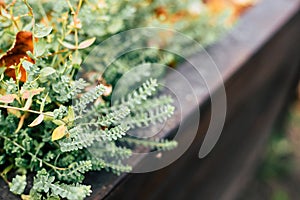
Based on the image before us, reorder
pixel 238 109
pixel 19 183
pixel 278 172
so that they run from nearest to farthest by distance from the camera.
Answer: pixel 19 183, pixel 238 109, pixel 278 172

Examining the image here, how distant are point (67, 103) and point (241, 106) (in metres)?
0.80

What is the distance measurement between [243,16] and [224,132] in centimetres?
36

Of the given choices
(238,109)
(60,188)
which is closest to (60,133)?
(60,188)

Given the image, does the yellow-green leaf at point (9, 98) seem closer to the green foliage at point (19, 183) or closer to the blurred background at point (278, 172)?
the green foliage at point (19, 183)

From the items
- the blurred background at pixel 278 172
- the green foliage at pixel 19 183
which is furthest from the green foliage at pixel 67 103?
the blurred background at pixel 278 172

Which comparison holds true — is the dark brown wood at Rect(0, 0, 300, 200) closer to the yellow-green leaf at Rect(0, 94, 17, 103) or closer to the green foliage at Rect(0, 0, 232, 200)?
the green foliage at Rect(0, 0, 232, 200)

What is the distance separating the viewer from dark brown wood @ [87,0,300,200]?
1.09 m

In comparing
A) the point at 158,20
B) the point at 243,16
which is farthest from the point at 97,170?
the point at 243,16

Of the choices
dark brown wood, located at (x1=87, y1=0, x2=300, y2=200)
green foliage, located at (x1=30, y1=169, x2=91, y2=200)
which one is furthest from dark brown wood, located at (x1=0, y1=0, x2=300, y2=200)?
green foliage, located at (x1=30, y1=169, x2=91, y2=200)

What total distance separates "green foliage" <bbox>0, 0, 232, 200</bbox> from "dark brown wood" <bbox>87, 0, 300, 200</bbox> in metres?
0.09

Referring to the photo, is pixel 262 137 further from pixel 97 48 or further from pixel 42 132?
pixel 42 132

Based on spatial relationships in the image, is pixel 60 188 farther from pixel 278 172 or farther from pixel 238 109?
pixel 278 172

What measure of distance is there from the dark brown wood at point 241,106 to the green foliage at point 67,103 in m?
0.09

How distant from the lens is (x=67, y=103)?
786mm
